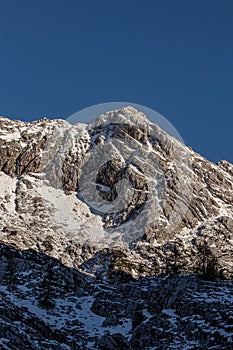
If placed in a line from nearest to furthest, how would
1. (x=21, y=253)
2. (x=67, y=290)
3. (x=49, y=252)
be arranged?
(x=67, y=290) → (x=21, y=253) → (x=49, y=252)

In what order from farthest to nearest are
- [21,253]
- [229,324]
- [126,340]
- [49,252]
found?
[49,252], [21,253], [126,340], [229,324]

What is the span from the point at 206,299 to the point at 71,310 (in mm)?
25142

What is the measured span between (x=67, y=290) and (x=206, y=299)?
112 ft

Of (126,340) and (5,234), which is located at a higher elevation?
(5,234)

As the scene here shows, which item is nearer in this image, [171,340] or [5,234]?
[171,340]

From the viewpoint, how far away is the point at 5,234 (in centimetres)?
19050

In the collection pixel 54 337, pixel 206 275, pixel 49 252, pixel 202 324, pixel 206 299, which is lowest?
pixel 54 337

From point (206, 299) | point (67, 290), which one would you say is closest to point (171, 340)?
point (206, 299)

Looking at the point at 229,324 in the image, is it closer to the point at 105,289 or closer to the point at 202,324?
the point at 202,324

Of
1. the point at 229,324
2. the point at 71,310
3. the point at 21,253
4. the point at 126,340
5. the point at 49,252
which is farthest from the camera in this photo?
the point at 49,252

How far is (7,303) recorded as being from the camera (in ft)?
292

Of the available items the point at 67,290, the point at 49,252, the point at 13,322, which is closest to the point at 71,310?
the point at 67,290

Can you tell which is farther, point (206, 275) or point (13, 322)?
point (206, 275)

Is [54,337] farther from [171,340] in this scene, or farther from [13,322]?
[171,340]
